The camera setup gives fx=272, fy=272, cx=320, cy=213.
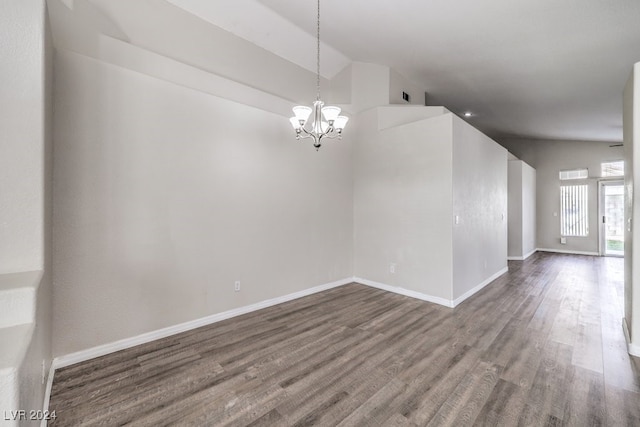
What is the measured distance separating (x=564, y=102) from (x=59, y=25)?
778cm

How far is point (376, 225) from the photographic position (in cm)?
487

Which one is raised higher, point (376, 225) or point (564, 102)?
point (564, 102)

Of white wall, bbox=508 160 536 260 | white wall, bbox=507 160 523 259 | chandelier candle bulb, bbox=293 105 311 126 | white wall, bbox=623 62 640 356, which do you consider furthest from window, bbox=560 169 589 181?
chandelier candle bulb, bbox=293 105 311 126

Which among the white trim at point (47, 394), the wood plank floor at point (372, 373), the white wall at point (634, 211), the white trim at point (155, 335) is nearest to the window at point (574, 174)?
the wood plank floor at point (372, 373)

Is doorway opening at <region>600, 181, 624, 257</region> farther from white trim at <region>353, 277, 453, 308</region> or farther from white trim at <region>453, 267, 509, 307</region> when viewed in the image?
white trim at <region>353, 277, 453, 308</region>

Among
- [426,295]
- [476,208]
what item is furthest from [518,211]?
[426,295]

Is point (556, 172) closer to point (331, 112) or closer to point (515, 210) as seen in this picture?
point (515, 210)

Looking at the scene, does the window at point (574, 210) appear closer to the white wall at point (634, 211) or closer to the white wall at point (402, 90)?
the white wall at point (402, 90)

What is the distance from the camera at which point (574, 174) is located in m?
8.58

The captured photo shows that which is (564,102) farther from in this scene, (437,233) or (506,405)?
(506,405)

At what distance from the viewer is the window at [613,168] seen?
7.99m

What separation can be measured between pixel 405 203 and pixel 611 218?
8205 millimetres

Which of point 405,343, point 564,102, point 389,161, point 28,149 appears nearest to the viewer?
point 28,149

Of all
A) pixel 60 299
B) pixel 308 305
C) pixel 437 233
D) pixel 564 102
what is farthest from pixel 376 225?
pixel 564 102
